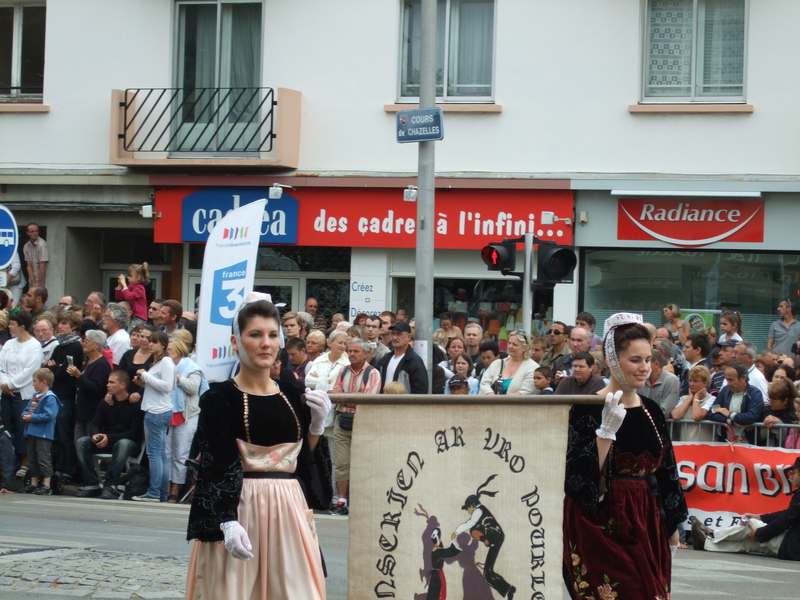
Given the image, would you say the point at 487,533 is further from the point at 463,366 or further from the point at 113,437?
the point at 113,437

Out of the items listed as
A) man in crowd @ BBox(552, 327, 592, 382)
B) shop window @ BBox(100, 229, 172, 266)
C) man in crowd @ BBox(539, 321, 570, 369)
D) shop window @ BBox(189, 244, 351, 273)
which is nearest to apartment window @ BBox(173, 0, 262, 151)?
shop window @ BBox(189, 244, 351, 273)

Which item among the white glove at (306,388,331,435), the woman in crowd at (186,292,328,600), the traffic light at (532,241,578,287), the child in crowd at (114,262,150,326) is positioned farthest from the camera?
the child in crowd at (114,262,150,326)

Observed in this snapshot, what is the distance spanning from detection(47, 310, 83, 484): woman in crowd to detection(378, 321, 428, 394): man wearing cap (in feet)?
12.9

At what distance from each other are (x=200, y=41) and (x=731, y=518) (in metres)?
12.8

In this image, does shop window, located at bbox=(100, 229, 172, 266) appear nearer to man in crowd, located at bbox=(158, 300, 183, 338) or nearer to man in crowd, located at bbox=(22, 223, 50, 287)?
man in crowd, located at bbox=(22, 223, 50, 287)

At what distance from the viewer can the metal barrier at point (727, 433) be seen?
11.2 m

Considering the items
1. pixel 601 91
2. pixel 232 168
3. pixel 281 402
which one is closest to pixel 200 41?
pixel 232 168

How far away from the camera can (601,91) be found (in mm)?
18031

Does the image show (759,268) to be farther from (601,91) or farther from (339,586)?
(339,586)

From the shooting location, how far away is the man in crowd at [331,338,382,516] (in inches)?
484

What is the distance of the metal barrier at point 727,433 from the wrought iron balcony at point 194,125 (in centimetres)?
928

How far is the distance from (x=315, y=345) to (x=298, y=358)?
0.43 meters

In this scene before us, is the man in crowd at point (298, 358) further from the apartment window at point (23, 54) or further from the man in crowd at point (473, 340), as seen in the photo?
the apartment window at point (23, 54)

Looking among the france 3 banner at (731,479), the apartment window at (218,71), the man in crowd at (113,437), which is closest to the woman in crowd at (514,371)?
the france 3 banner at (731,479)
